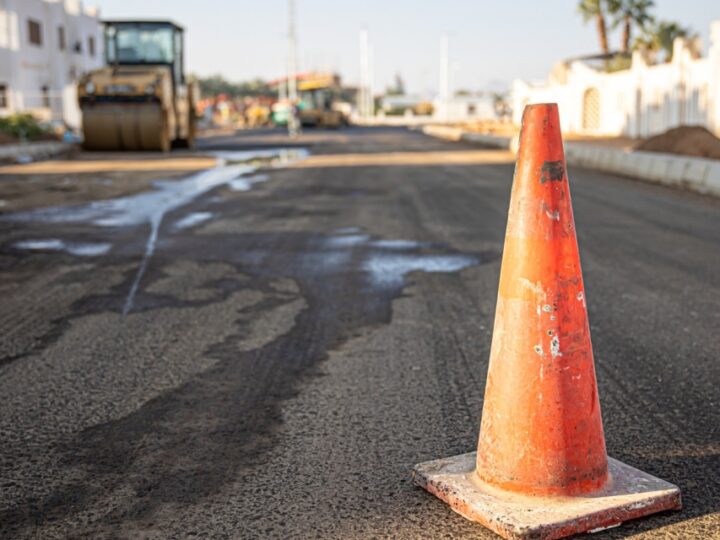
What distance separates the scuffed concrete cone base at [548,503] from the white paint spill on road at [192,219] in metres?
7.31

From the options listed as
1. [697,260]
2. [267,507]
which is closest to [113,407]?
[267,507]

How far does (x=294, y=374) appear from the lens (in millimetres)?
4277

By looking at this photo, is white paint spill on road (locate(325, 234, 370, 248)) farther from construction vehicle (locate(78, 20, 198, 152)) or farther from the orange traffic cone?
construction vehicle (locate(78, 20, 198, 152))

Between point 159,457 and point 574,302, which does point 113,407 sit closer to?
point 159,457

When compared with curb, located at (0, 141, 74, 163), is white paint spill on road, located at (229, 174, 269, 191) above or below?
below

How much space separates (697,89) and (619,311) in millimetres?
23055

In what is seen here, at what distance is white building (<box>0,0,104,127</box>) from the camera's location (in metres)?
40.8

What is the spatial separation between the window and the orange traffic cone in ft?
159

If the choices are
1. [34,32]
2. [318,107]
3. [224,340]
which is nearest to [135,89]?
[224,340]

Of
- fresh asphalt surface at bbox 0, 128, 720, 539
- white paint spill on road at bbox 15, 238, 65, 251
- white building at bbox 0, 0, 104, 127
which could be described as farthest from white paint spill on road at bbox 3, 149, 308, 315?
white building at bbox 0, 0, 104, 127

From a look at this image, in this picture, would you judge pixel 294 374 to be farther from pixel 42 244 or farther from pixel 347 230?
pixel 347 230

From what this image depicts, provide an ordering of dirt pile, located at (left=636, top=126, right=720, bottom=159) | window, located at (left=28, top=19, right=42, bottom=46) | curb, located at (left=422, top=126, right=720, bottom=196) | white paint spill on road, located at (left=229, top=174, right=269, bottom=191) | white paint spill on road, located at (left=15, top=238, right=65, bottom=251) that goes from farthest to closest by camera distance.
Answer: window, located at (left=28, top=19, right=42, bottom=46), dirt pile, located at (left=636, top=126, right=720, bottom=159), white paint spill on road, located at (left=229, top=174, right=269, bottom=191), curb, located at (left=422, top=126, right=720, bottom=196), white paint spill on road, located at (left=15, top=238, right=65, bottom=251)

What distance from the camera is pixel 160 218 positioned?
10.6 meters

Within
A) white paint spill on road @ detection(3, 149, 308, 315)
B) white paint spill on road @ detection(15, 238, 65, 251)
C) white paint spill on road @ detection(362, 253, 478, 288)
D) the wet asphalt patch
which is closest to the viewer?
the wet asphalt patch
